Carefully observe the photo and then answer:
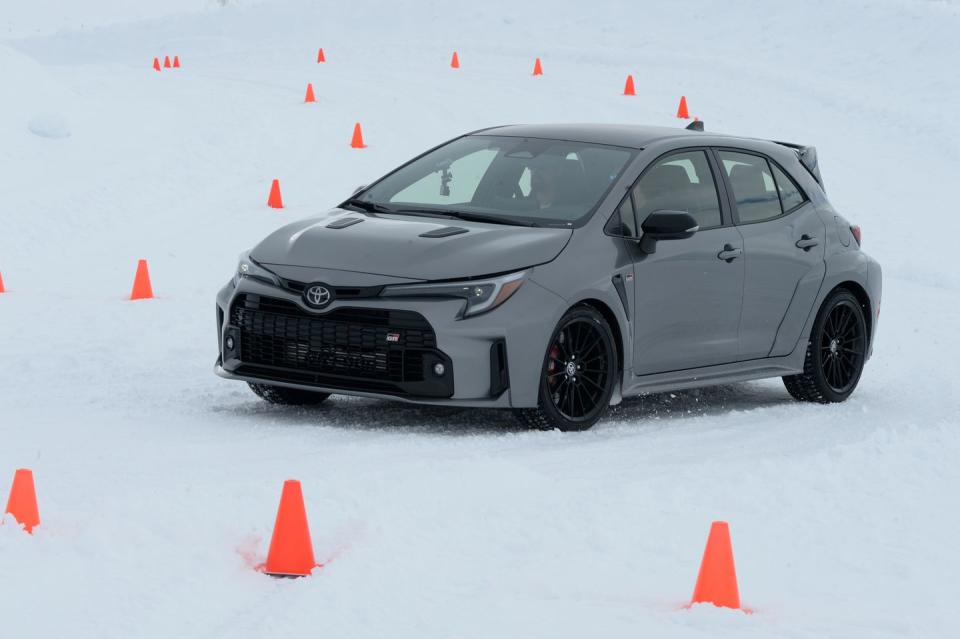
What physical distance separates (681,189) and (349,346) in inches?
91.7

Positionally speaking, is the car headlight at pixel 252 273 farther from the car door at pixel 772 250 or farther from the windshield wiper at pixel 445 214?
the car door at pixel 772 250

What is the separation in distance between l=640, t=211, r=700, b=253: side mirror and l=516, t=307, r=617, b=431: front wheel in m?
0.56

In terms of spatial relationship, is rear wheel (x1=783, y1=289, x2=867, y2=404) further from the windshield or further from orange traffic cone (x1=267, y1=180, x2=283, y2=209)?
orange traffic cone (x1=267, y1=180, x2=283, y2=209)

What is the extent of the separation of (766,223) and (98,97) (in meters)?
14.6

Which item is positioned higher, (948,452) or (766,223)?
(766,223)

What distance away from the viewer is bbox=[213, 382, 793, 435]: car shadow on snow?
8.63m

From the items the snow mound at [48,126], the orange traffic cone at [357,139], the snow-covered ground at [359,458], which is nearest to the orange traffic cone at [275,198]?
the snow-covered ground at [359,458]

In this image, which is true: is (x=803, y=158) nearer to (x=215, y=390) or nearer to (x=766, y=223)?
(x=766, y=223)

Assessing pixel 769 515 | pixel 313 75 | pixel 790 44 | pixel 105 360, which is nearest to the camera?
pixel 769 515

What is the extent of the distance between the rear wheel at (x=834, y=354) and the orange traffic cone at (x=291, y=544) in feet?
17.3

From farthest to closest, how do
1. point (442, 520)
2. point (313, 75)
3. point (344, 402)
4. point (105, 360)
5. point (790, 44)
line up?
point (790, 44) < point (313, 75) < point (105, 360) < point (344, 402) < point (442, 520)

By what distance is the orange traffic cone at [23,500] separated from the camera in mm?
6102

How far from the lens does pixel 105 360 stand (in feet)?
34.6

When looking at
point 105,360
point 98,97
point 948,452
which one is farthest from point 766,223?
point 98,97
